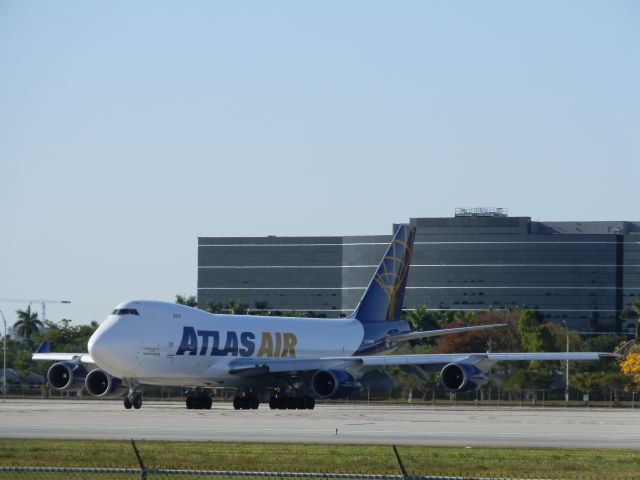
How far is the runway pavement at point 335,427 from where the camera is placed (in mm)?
39219

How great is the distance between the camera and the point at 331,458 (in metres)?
31.9

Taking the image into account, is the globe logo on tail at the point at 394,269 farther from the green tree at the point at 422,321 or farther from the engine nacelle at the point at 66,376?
the green tree at the point at 422,321

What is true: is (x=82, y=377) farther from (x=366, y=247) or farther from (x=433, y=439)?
(x=366, y=247)

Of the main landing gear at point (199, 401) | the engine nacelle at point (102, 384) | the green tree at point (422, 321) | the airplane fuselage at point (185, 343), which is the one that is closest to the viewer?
the airplane fuselage at point (185, 343)

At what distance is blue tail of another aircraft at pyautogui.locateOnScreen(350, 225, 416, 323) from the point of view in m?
77.7

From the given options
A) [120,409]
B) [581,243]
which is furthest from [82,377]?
[581,243]

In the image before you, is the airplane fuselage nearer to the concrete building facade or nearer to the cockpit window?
the cockpit window

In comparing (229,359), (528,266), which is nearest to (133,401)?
(229,359)

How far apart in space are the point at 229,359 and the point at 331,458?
1348 inches

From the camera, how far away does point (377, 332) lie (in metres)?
77.1

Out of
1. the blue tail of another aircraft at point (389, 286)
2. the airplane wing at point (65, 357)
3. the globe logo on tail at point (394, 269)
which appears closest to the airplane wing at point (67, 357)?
the airplane wing at point (65, 357)

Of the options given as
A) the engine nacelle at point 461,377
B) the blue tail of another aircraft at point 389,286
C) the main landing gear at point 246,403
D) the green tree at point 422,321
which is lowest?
the main landing gear at point 246,403

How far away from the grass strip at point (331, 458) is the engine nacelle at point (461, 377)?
2894cm

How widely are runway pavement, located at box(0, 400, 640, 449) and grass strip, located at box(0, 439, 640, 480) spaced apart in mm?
2897
